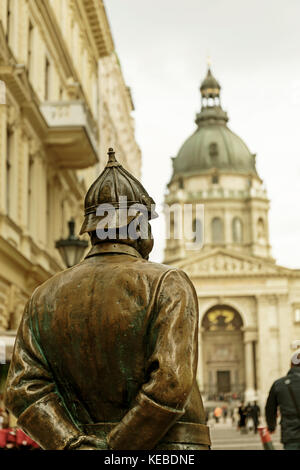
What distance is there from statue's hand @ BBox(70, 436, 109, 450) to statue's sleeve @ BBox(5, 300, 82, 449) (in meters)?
0.02

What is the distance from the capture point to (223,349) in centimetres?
8612

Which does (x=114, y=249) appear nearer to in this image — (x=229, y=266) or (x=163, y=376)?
(x=163, y=376)

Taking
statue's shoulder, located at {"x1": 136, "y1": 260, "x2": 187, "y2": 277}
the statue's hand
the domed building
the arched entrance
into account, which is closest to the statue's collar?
statue's shoulder, located at {"x1": 136, "y1": 260, "x2": 187, "y2": 277}

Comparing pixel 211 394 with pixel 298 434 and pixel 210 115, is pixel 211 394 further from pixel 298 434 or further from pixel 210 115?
pixel 298 434

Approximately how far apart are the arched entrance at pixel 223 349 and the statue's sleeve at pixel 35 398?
268 ft

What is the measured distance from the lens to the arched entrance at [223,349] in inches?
3349

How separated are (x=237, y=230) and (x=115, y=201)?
3635 inches

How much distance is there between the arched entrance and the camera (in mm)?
85062

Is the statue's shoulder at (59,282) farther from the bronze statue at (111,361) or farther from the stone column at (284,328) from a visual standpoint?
the stone column at (284,328)

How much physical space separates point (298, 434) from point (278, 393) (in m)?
0.38

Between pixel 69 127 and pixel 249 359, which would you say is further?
pixel 249 359

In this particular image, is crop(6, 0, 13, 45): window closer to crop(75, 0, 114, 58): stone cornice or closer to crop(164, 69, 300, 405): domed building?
crop(75, 0, 114, 58): stone cornice

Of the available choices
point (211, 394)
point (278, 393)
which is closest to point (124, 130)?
point (278, 393)

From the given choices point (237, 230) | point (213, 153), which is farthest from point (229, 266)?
point (213, 153)
